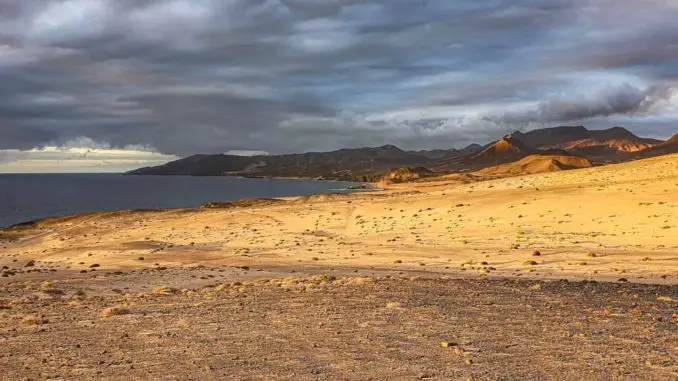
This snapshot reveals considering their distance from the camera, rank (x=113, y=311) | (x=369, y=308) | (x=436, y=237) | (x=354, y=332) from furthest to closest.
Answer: (x=436, y=237)
(x=113, y=311)
(x=369, y=308)
(x=354, y=332)

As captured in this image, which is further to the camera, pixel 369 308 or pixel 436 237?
pixel 436 237

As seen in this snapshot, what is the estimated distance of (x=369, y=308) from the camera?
14688 millimetres

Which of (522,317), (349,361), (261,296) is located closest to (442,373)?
(349,361)

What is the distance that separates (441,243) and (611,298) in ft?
65.1

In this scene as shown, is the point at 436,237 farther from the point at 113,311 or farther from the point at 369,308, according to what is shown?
the point at 113,311

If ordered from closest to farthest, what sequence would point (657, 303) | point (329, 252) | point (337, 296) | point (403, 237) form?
point (657, 303), point (337, 296), point (329, 252), point (403, 237)

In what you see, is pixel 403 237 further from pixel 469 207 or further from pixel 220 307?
pixel 220 307

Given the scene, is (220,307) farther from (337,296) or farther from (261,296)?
(337,296)

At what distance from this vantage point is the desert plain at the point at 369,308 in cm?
980

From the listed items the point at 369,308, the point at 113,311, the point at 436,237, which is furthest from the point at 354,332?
the point at 436,237

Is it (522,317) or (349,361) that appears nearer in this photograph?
(349,361)

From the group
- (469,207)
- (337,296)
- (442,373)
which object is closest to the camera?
(442,373)

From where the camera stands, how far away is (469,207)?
52.6m

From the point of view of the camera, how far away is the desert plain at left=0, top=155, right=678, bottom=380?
9805 mm
